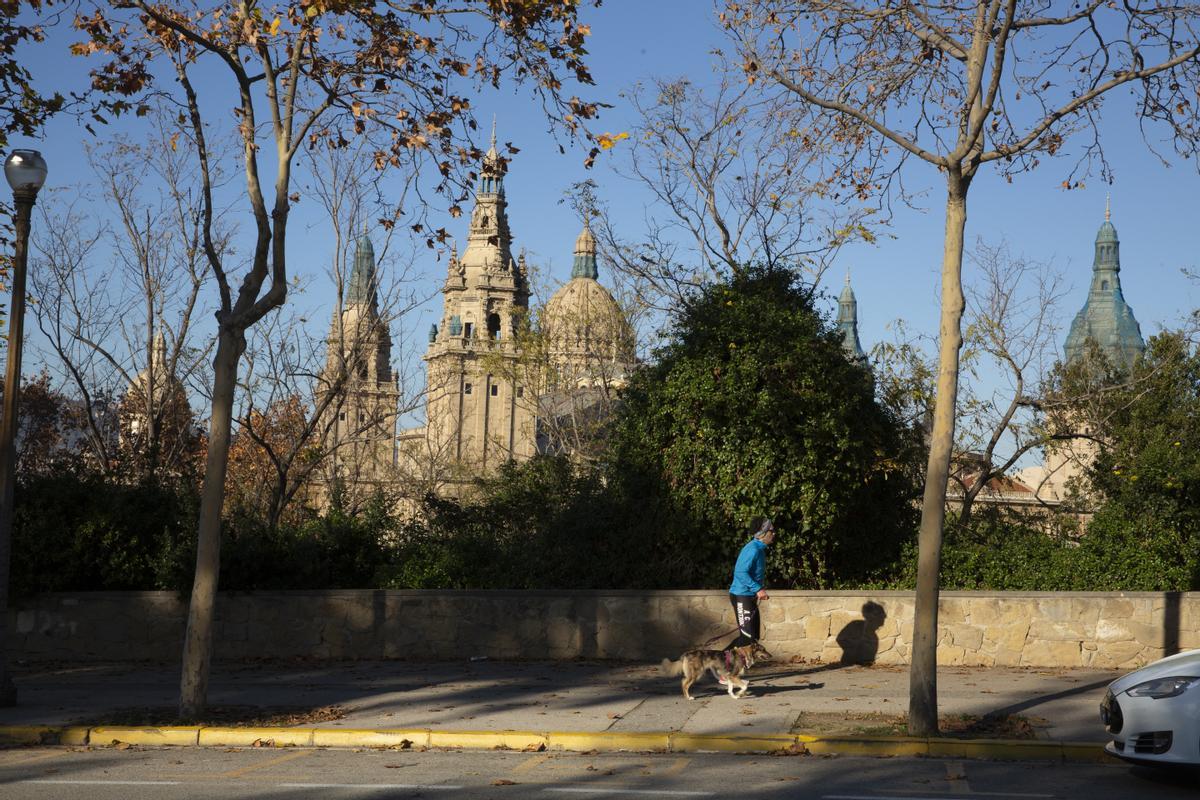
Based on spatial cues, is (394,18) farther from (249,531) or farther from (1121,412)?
(1121,412)

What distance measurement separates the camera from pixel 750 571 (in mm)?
13336

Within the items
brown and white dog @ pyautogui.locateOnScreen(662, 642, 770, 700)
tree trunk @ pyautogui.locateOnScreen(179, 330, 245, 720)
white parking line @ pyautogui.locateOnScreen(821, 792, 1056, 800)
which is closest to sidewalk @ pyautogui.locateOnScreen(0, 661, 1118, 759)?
brown and white dog @ pyautogui.locateOnScreen(662, 642, 770, 700)

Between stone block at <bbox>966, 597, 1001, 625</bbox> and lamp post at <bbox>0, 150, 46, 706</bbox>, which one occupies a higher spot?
lamp post at <bbox>0, 150, 46, 706</bbox>

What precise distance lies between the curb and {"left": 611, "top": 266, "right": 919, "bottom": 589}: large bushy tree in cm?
636

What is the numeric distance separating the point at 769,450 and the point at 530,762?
7.49 meters

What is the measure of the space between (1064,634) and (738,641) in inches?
178

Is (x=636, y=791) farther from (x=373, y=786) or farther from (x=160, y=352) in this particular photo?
(x=160, y=352)

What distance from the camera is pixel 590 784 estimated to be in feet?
29.8

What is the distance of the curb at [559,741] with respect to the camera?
10.2 m

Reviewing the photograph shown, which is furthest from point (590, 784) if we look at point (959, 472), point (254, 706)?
point (959, 472)

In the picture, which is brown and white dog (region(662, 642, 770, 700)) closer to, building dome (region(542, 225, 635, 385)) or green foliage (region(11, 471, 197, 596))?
green foliage (region(11, 471, 197, 596))

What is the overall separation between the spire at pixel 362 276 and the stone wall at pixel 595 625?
10190 mm

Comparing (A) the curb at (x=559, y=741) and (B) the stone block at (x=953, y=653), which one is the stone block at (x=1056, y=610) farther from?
(A) the curb at (x=559, y=741)

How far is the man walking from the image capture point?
523 inches
